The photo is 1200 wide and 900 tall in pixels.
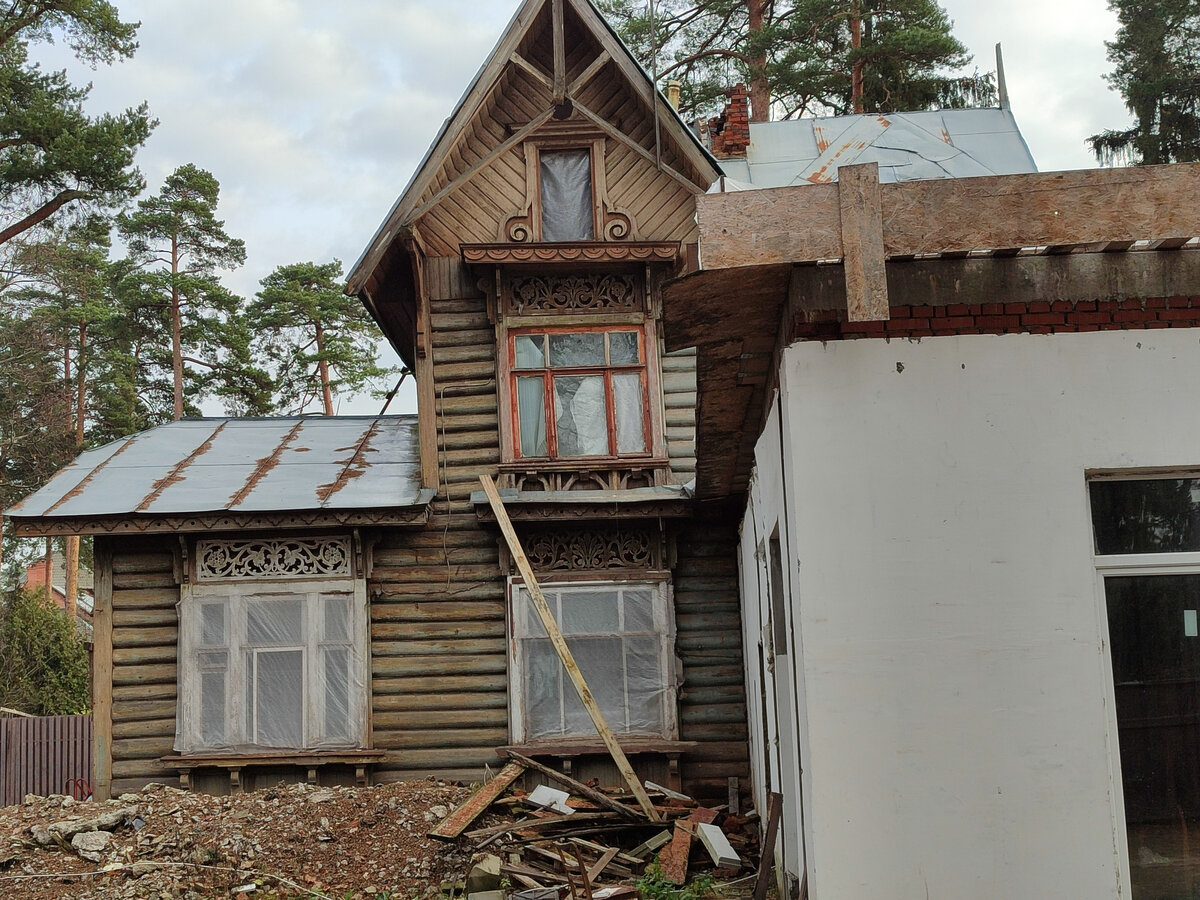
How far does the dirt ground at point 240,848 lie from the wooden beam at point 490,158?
20.0 feet

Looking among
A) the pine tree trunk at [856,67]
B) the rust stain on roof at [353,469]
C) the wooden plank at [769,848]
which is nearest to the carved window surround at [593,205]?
the rust stain on roof at [353,469]

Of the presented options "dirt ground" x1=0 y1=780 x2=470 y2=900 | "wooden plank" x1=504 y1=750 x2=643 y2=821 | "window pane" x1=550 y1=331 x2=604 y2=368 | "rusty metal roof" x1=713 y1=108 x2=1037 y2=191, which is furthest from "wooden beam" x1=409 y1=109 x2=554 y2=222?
"dirt ground" x1=0 y1=780 x2=470 y2=900

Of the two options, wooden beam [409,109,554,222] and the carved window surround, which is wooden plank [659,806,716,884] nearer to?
the carved window surround

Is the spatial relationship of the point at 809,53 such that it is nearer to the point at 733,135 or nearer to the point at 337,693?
the point at 733,135

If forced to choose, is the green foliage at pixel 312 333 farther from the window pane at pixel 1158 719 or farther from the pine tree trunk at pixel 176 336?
the window pane at pixel 1158 719

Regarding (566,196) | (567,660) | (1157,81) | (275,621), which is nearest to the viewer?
(567,660)

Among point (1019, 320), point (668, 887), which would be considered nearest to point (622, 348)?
point (668, 887)

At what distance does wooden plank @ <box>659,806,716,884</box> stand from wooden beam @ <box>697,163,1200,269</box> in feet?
19.7

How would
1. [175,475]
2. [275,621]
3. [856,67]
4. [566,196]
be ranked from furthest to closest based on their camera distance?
[856,67] → [566,196] → [175,475] → [275,621]

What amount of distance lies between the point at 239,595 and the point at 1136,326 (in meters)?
9.41

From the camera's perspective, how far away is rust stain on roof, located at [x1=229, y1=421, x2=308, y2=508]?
12023 millimetres

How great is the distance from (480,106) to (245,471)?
4.80 metres

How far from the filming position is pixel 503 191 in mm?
13141

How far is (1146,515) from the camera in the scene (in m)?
5.43
